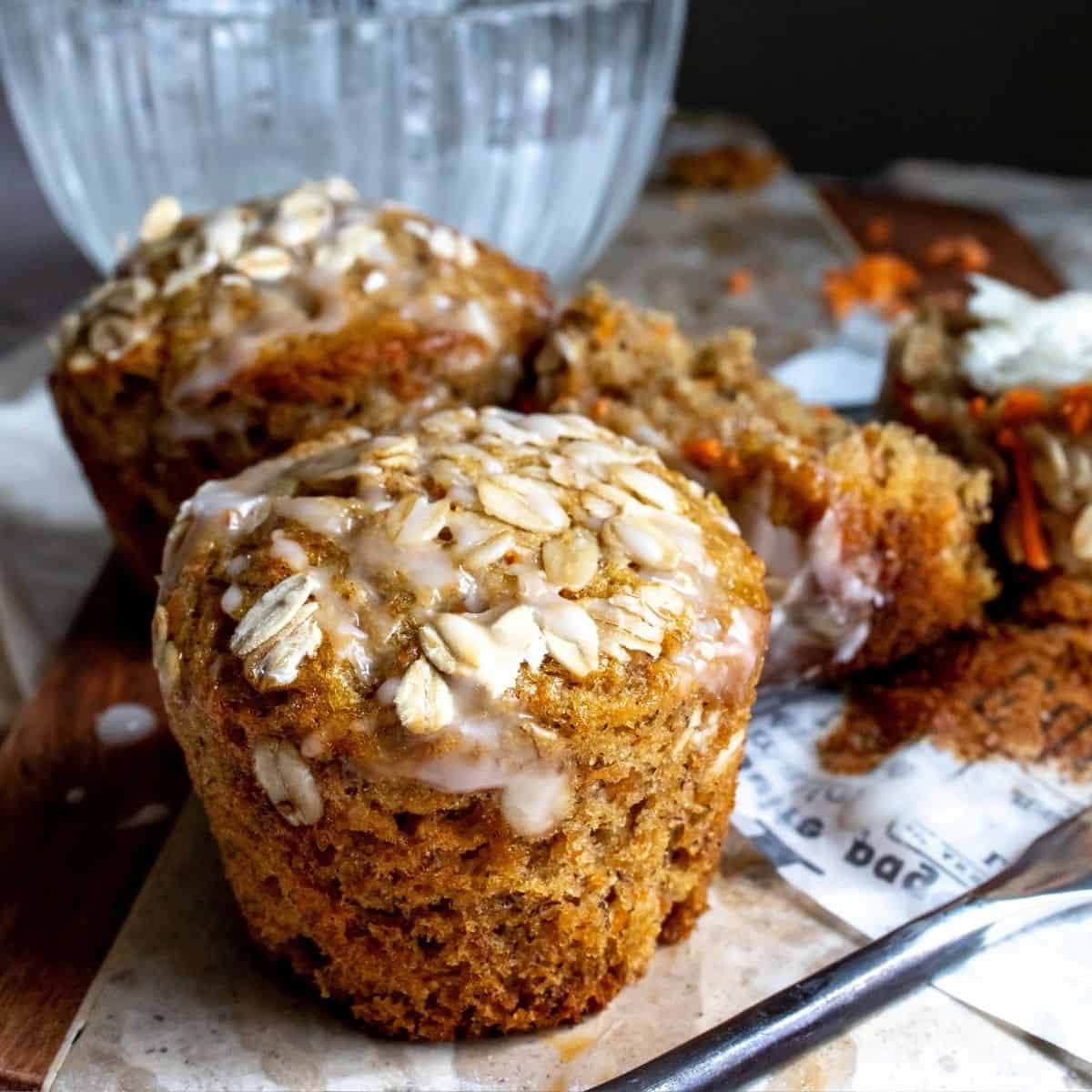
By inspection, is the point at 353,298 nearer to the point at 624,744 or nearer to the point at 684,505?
the point at 684,505

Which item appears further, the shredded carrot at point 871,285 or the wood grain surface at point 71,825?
the shredded carrot at point 871,285

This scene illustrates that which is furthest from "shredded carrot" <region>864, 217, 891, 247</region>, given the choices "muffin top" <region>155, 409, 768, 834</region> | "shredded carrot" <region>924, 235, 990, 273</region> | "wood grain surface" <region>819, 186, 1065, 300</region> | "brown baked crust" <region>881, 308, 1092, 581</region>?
"muffin top" <region>155, 409, 768, 834</region>

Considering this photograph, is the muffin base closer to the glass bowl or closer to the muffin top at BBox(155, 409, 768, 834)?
the muffin top at BBox(155, 409, 768, 834)

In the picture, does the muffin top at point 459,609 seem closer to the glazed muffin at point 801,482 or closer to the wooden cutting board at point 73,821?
the glazed muffin at point 801,482

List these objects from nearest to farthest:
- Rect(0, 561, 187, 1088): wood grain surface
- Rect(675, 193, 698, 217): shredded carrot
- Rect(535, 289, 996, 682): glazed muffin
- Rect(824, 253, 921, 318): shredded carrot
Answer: Rect(0, 561, 187, 1088): wood grain surface
Rect(535, 289, 996, 682): glazed muffin
Rect(824, 253, 921, 318): shredded carrot
Rect(675, 193, 698, 217): shredded carrot

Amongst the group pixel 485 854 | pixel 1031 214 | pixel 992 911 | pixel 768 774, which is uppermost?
pixel 485 854

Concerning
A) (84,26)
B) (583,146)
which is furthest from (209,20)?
(583,146)

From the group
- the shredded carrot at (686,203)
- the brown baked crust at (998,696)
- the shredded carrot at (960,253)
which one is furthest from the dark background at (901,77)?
the brown baked crust at (998,696)
